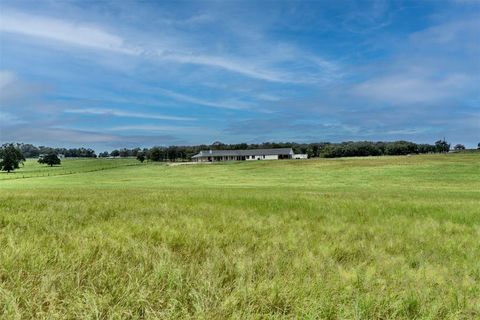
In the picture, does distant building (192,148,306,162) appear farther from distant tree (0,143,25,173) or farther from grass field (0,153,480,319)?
grass field (0,153,480,319)

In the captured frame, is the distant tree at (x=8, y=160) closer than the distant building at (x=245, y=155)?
Yes

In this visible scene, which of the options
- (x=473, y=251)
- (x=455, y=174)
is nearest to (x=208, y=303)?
(x=473, y=251)

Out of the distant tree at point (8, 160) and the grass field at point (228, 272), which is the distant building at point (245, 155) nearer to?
the distant tree at point (8, 160)

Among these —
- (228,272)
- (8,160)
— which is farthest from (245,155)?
(228,272)

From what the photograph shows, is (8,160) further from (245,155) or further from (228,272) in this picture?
(228,272)

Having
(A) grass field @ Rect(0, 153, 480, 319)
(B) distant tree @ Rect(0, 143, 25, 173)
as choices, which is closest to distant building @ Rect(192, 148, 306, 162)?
(B) distant tree @ Rect(0, 143, 25, 173)

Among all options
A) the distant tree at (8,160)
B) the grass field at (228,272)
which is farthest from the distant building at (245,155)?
A: the grass field at (228,272)

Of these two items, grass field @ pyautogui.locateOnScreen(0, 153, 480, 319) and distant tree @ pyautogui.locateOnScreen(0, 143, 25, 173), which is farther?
distant tree @ pyautogui.locateOnScreen(0, 143, 25, 173)

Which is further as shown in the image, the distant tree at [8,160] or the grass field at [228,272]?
the distant tree at [8,160]

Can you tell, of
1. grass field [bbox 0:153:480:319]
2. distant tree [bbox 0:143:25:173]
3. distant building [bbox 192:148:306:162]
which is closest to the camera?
grass field [bbox 0:153:480:319]

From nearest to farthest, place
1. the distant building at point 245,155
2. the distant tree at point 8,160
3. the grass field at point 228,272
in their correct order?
1. the grass field at point 228,272
2. the distant tree at point 8,160
3. the distant building at point 245,155

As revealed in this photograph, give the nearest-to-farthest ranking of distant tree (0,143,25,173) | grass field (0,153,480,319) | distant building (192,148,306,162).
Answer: grass field (0,153,480,319) < distant tree (0,143,25,173) < distant building (192,148,306,162)

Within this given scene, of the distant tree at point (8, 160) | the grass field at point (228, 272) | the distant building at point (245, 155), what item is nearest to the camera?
the grass field at point (228, 272)

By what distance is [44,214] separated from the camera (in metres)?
9.27
